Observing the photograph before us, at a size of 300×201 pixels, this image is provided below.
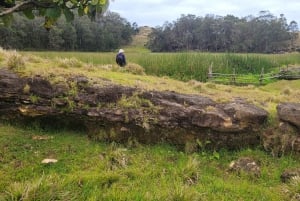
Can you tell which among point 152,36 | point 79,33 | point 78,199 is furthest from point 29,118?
point 152,36

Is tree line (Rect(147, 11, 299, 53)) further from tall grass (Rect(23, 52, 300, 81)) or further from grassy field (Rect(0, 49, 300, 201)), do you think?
grassy field (Rect(0, 49, 300, 201))

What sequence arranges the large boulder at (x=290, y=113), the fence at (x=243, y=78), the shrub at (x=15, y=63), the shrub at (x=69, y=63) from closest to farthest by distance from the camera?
the large boulder at (x=290, y=113) → the shrub at (x=15, y=63) → the shrub at (x=69, y=63) → the fence at (x=243, y=78)

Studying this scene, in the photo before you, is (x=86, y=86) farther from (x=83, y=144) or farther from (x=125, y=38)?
(x=125, y=38)

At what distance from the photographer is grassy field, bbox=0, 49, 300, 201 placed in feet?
17.1

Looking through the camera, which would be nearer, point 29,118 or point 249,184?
point 249,184

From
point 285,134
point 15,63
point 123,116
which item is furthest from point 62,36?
point 285,134

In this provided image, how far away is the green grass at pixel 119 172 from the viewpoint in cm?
521

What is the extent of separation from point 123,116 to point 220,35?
66.1 m

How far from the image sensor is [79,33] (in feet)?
178

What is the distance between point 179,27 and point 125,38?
36.5 feet

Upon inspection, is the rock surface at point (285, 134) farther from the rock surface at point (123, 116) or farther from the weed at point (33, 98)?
the weed at point (33, 98)

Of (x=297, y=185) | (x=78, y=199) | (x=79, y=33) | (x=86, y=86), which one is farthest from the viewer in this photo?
(x=79, y=33)

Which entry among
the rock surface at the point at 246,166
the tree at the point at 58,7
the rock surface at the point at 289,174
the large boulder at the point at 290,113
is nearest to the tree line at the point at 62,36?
the large boulder at the point at 290,113

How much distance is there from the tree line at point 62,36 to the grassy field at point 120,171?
106 feet
